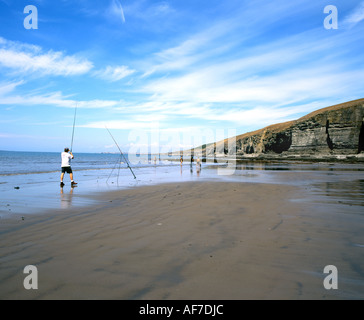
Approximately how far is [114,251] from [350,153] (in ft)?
186

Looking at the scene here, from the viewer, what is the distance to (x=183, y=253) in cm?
403

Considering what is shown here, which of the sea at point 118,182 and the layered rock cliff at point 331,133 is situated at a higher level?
the layered rock cliff at point 331,133

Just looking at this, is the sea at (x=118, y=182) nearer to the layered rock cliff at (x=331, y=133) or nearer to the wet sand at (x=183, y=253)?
the wet sand at (x=183, y=253)

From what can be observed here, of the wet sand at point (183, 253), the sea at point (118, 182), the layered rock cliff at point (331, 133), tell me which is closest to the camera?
the wet sand at point (183, 253)

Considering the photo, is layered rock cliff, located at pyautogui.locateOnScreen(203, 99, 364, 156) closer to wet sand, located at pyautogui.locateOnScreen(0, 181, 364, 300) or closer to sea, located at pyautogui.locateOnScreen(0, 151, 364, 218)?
sea, located at pyautogui.locateOnScreen(0, 151, 364, 218)

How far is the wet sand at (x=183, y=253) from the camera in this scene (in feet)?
9.55

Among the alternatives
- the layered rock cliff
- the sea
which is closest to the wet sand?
the sea

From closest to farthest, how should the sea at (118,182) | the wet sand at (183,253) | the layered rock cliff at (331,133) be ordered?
the wet sand at (183,253), the sea at (118,182), the layered rock cliff at (331,133)

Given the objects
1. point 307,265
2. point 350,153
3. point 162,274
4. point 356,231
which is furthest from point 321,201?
point 350,153

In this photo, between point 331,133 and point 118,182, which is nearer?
point 118,182

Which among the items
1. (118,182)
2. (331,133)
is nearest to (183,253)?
(118,182)

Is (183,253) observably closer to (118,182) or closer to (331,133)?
(118,182)

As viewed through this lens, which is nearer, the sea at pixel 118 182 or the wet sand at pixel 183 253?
the wet sand at pixel 183 253

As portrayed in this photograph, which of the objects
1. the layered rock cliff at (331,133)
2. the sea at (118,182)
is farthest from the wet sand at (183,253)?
the layered rock cliff at (331,133)
